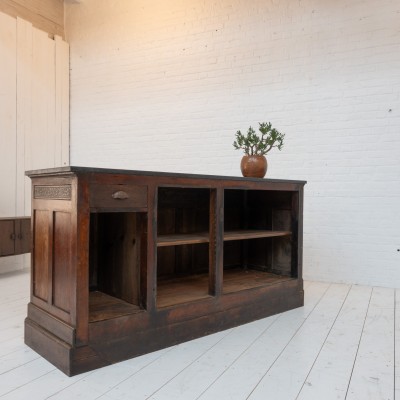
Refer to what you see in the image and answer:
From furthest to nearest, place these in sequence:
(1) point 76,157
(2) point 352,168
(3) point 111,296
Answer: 1. (1) point 76,157
2. (2) point 352,168
3. (3) point 111,296

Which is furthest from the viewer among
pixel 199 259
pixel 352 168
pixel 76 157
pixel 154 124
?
pixel 76 157

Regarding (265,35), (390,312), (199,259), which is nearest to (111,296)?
(199,259)

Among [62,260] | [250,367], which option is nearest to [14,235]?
[62,260]

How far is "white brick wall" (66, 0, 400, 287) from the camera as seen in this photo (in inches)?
148

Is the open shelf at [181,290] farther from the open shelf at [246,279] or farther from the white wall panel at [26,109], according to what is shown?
the white wall panel at [26,109]

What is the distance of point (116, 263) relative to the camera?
2.32 metres

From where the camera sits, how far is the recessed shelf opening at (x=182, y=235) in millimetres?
2820

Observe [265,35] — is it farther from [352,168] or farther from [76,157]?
[76,157]

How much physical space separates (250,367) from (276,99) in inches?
120

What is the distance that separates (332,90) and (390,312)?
87.4 inches

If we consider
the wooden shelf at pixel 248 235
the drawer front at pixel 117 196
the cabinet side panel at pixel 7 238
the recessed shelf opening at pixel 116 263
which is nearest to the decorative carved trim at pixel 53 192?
the drawer front at pixel 117 196

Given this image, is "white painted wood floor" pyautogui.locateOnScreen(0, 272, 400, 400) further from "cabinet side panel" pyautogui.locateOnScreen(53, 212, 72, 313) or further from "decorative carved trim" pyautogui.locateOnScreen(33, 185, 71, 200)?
"decorative carved trim" pyautogui.locateOnScreen(33, 185, 71, 200)

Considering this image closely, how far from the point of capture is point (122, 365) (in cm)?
192

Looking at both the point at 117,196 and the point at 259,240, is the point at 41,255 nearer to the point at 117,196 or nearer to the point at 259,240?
the point at 117,196
